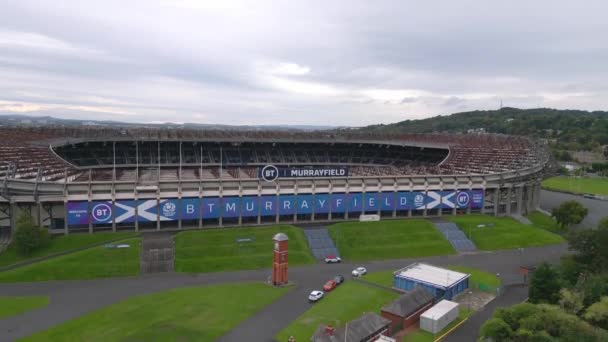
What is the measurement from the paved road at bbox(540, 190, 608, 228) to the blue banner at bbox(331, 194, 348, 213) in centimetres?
4253

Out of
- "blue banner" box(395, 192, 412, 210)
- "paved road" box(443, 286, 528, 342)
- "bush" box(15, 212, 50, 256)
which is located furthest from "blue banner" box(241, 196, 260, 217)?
"paved road" box(443, 286, 528, 342)

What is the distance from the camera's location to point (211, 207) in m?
68.1

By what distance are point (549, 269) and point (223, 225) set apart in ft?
148

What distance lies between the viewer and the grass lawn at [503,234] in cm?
6675

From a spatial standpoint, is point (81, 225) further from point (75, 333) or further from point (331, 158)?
point (331, 158)

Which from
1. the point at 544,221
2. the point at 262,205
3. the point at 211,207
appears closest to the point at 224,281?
the point at 211,207

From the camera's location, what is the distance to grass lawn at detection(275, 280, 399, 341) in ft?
128

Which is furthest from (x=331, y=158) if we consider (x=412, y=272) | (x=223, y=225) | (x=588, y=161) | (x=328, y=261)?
(x=588, y=161)

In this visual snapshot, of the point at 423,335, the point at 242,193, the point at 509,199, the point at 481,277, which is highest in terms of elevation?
the point at 242,193

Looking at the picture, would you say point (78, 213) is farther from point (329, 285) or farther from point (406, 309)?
point (406, 309)

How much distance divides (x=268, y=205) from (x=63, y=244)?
28.7m

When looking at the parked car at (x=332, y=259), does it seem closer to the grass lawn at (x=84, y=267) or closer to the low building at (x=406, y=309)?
the low building at (x=406, y=309)

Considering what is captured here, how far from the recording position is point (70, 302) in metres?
44.9

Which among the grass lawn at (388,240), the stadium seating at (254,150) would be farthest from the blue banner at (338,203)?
the stadium seating at (254,150)
